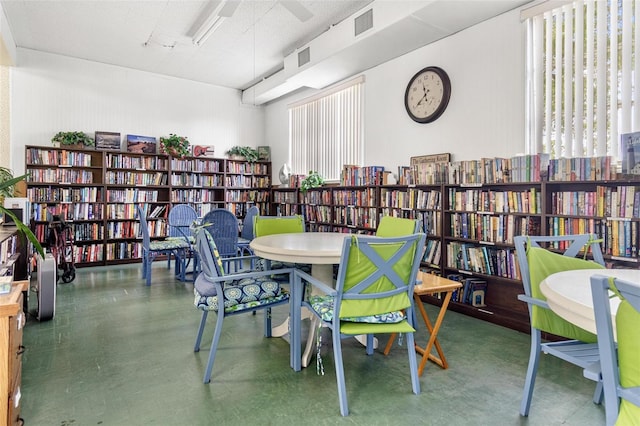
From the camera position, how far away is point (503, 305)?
11.9 ft

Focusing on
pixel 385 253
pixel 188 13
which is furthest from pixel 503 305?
pixel 188 13

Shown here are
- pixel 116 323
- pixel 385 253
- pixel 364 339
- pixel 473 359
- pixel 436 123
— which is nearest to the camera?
pixel 385 253

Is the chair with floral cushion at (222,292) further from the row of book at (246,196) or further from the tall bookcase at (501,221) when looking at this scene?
the row of book at (246,196)

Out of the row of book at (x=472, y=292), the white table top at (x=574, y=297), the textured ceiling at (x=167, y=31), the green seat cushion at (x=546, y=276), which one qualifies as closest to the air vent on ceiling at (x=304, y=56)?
the textured ceiling at (x=167, y=31)

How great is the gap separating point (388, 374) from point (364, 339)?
46 centimetres

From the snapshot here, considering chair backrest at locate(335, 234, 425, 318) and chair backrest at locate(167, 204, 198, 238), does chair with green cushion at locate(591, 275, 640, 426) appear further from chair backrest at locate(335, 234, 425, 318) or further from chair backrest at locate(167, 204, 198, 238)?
chair backrest at locate(167, 204, 198, 238)

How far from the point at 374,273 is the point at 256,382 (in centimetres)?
105

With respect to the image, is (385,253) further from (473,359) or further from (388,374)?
(473,359)

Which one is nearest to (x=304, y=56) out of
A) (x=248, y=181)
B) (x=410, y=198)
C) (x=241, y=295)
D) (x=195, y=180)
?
(x=410, y=198)

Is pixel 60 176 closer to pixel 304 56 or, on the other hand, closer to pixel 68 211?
pixel 68 211

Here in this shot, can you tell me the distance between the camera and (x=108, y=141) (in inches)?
246

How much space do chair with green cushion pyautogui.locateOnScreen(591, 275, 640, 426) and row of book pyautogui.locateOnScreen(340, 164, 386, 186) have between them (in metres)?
3.81

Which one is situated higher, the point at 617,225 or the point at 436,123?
the point at 436,123

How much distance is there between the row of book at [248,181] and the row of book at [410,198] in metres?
3.63
